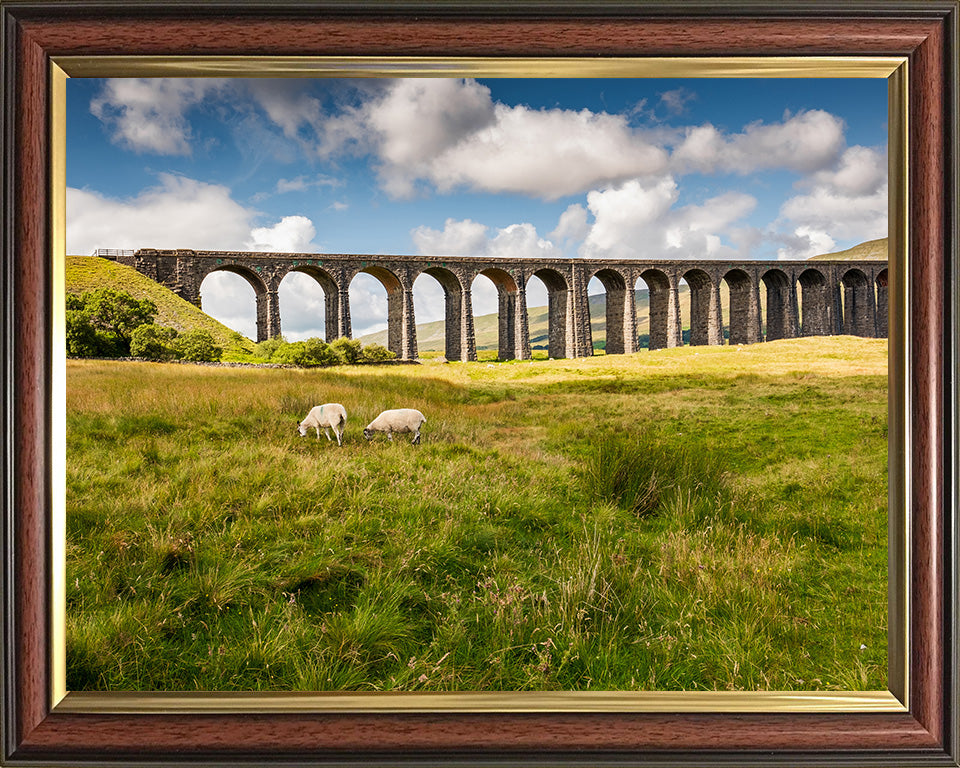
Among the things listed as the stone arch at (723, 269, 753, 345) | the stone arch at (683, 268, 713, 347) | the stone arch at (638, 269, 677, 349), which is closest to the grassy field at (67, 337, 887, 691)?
the stone arch at (723, 269, 753, 345)

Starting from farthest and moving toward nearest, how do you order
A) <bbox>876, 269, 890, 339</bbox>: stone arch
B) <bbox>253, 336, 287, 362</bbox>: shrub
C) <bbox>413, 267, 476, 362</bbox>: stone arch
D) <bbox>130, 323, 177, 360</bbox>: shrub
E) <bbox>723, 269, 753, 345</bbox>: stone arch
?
<bbox>723, 269, 753, 345</bbox>: stone arch < <bbox>413, 267, 476, 362</bbox>: stone arch < <bbox>253, 336, 287, 362</bbox>: shrub < <bbox>130, 323, 177, 360</bbox>: shrub < <bbox>876, 269, 890, 339</bbox>: stone arch

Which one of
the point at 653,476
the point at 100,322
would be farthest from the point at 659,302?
the point at 100,322

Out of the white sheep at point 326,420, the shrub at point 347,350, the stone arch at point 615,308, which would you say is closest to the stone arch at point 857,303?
the stone arch at point 615,308

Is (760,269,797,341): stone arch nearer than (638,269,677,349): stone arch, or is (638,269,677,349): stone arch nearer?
(760,269,797,341): stone arch

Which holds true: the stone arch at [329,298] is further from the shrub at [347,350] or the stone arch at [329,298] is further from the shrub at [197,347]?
the shrub at [197,347]

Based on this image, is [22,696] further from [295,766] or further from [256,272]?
[256,272]

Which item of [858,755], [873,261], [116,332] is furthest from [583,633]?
[116,332]

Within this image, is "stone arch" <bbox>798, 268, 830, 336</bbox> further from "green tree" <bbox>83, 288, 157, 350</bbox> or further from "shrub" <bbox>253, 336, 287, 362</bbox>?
"green tree" <bbox>83, 288, 157, 350</bbox>
